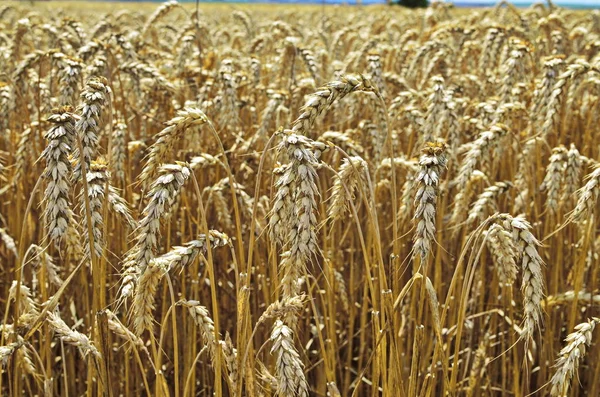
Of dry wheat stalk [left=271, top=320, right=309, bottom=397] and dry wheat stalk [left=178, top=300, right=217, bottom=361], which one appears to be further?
dry wheat stalk [left=178, top=300, right=217, bottom=361]

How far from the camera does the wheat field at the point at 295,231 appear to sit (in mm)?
1493

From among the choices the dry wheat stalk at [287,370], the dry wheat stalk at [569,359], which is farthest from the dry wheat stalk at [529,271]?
the dry wheat stalk at [287,370]

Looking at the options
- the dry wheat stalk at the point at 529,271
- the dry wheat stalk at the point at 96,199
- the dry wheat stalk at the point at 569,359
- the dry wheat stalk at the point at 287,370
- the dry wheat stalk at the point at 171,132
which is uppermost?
the dry wheat stalk at the point at 171,132

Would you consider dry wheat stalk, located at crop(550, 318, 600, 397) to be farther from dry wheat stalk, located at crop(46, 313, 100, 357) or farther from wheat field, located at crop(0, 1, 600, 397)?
dry wheat stalk, located at crop(46, 313, 100, 357)

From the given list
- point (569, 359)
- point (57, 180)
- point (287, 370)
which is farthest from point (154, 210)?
point (569, 359)

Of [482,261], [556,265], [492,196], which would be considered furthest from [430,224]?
[556,265]

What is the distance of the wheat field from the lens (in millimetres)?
1493

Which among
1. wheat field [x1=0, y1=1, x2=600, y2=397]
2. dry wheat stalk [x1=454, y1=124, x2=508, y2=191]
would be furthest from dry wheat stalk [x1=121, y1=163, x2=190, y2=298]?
dry wheat stalk [x1=454, y1=124, x2=508, y2=191]

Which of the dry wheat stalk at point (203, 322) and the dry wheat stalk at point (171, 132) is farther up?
the dry wheat stalk at point (171, 132)

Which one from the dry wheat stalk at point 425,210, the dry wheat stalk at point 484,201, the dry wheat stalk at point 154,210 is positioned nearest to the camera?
the dry wheat stalk at point 154,210

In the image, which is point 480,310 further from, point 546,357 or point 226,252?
point 226,252

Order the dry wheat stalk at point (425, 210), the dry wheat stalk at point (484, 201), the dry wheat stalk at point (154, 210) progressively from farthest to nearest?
the dry wheat stalk at point (484, 201) → the dry wheat stalk at point (425, 210) → the dry wheat stalk at point (154, 210)

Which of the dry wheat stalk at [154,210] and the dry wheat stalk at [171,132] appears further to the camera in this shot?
the dry wheat stalk at [171,132]

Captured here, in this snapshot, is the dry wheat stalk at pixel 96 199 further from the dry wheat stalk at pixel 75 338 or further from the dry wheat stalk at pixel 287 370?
the dry wheat stalk at pixel 287 370
